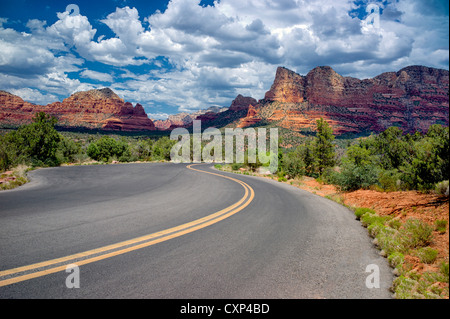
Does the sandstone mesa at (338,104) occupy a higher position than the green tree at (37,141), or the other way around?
the sandstone mesa at (338,104)

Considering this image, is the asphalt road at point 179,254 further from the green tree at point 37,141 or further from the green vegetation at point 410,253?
the green tree at point 37,141

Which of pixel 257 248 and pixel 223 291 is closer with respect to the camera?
pixel 223 291

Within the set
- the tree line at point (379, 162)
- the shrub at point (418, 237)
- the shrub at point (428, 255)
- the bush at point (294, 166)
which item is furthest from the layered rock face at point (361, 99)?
the shrub at point (428, 255)

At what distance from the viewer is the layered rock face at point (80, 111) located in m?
154

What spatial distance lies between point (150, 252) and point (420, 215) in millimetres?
5971

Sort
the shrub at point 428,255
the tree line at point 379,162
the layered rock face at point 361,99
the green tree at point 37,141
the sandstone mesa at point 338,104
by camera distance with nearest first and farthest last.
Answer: the shrub at point 428,255 → the tree line at point 379,162 → the green tree at point 37,141 → the layered rock face at point 361,99 → the sandstone mesa at point 338,104

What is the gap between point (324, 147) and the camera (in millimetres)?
30500

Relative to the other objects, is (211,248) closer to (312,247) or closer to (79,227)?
(312,247)

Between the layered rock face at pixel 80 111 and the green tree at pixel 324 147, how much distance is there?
509ft

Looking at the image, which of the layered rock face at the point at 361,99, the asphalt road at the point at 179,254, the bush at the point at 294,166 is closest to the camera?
the asphalt road at the point at 179,254

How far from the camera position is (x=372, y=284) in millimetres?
3139

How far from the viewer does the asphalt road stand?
276 cm

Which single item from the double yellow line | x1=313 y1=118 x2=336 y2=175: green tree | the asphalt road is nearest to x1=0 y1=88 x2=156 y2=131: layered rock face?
x1=313 y1=118 x2=336 y2=175: green tree
